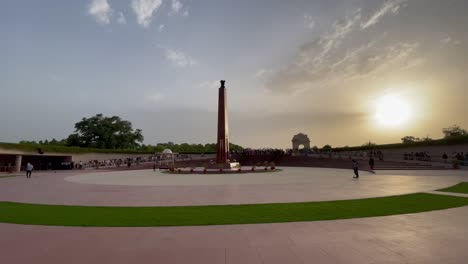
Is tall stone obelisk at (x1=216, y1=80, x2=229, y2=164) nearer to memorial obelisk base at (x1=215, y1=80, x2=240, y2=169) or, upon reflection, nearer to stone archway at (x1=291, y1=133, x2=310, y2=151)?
memorial obelisk base at (x1=215, y1=80, x2=240, y2=169)

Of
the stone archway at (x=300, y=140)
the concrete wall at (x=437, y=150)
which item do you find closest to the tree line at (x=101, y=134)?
the stone archway at (x=300, y=140)

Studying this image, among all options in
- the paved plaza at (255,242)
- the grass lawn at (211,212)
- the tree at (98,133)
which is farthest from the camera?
the tree at (98,133)

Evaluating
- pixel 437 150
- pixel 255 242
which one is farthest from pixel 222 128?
pixel 437 150

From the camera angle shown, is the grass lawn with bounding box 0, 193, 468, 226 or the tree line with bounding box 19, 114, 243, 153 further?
the tree line with bounding box 19, 114, 243, 153

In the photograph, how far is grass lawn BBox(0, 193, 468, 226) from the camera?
7525mm

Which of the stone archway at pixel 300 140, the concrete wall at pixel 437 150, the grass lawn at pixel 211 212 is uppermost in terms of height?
the stone archway at pixel 300 140

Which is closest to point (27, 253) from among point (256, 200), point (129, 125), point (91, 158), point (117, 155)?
point (256, 200)

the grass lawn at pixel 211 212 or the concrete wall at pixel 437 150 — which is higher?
the concrete wall at pixel 437 150

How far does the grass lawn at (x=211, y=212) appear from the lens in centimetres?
753

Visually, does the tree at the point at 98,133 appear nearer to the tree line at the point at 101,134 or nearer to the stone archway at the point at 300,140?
the tree line at the point at 101,134

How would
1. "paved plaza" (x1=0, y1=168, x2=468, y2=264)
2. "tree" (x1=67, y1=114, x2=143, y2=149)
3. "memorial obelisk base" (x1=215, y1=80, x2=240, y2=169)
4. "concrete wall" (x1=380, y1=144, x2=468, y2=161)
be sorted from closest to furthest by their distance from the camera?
"paved plaza" (x1=0, y1=168, x2=468, y2=264), "memorial obelisk base" (x1=215, y1=80, x2=240, y2=169), "concrete wall" (x1=380, y1=144, x2=468, y2=161), "tree" (x1=67, y1=114, x2=143, y2=149)

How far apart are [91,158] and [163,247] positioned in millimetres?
54466

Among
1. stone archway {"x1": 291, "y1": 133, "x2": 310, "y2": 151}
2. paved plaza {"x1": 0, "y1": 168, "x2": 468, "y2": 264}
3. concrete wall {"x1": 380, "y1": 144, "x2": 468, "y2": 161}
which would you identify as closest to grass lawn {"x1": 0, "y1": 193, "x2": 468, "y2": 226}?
paved plaza {"x1": 0, "y1": 168, "x2": 468, "y2": 264}

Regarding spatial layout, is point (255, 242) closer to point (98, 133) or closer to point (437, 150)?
point (437, 150)
